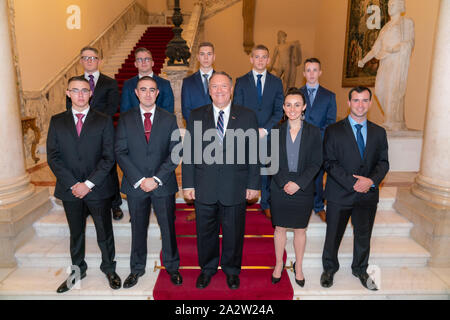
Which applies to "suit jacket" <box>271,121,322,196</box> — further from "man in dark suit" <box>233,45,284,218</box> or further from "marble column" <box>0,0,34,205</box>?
"marble column" <box>0,0,34,205</box>

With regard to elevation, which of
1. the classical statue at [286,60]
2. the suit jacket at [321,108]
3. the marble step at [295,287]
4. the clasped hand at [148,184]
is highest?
the classical statue at [286,60]

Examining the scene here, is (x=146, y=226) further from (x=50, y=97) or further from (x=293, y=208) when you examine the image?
(x=50, y=97)

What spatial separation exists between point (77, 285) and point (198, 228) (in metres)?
1.38

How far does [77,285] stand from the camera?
331 centimetres

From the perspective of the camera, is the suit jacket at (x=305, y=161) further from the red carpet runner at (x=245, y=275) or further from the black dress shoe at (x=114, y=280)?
the black dress shoe at (x=114, y=280)

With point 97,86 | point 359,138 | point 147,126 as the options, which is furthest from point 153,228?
point 359,138

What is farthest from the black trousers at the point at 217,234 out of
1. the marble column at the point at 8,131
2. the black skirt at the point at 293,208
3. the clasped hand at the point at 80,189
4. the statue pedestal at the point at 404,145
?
the statue pedestal at the point at 404,145

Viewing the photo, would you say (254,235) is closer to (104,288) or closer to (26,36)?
(104,288)

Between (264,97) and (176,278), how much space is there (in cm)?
209

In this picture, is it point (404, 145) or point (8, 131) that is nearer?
point (8, 131)

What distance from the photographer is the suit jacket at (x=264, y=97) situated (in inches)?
143

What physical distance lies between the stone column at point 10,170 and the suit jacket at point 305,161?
290 cm

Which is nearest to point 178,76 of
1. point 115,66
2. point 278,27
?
point 115,66

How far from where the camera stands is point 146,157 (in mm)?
2992
